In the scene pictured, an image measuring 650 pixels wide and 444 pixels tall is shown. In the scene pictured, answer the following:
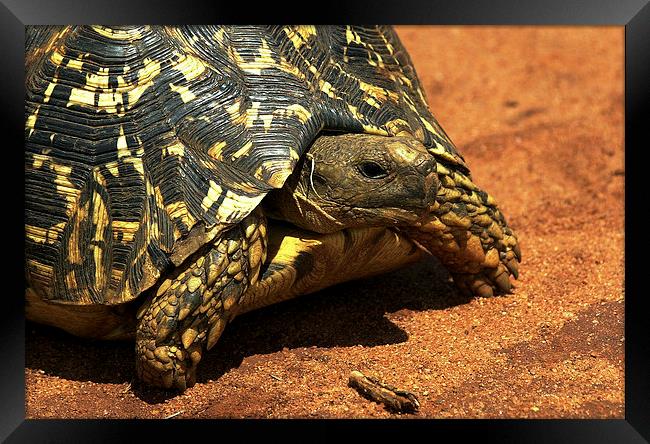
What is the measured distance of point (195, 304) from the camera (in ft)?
12.4

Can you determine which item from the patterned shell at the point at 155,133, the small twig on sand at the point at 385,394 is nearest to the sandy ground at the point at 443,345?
the small twig on sand at the point at 385,394

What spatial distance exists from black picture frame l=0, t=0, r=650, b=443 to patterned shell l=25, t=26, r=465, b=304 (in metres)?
0.36

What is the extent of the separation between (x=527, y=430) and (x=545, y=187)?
3.17 meters

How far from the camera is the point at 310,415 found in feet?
12.3

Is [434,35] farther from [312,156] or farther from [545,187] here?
[312,156]

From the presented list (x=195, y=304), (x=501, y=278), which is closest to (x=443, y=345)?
(x=501, y=278)

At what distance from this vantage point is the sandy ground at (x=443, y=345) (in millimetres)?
3836

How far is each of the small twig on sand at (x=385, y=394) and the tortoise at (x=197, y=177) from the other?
25.1 inches

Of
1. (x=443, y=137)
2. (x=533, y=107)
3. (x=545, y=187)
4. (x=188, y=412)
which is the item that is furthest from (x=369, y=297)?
(x=533, y=107)

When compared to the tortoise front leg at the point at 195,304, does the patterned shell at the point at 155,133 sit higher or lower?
higher

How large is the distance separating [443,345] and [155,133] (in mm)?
1755

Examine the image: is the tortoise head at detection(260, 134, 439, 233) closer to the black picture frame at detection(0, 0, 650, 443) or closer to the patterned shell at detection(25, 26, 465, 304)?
the patterned shell at detection(25, 26, 465, 304)
